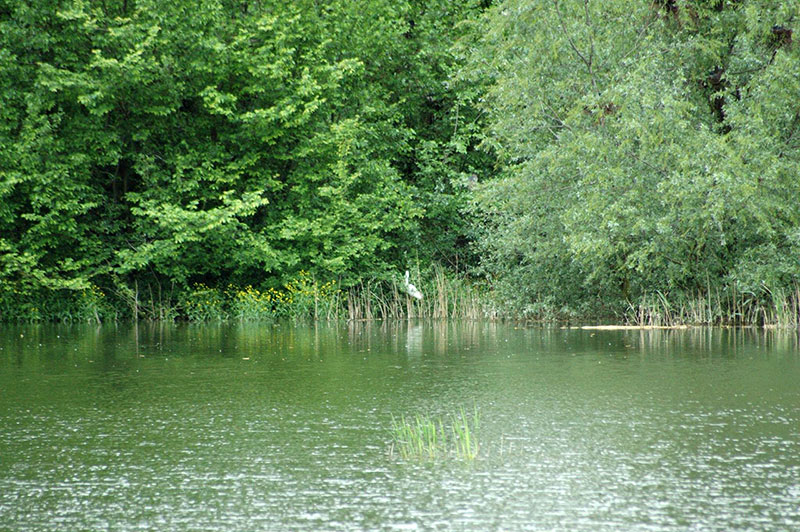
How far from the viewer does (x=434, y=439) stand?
7152 millimetres

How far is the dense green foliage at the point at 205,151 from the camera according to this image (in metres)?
24.5

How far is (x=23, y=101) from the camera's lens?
80.7 feet

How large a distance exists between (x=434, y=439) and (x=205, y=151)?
20893mm

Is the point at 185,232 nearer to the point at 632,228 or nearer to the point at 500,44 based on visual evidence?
the point at 500,44

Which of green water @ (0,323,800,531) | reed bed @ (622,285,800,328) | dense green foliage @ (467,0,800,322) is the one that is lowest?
green water @ (0,323,800,531)

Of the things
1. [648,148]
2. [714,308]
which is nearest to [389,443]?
[648,148]

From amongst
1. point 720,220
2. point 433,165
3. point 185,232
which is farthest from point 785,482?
point 433,165

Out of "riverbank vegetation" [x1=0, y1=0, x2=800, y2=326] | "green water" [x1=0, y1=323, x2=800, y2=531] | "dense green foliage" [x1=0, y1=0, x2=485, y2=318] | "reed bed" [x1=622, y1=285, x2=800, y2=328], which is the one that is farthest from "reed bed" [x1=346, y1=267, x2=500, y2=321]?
"green water" [x1=0, y1=323, x2=800, y2=531]

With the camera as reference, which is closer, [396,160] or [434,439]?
[434,439]

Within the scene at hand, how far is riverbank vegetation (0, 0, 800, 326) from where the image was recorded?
18.5m

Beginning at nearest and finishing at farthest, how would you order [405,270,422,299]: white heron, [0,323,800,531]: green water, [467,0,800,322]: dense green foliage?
[0,323,800,531]: green water, [467,0,800,322]: dense green foliage, [405,270,422,299]: white heron

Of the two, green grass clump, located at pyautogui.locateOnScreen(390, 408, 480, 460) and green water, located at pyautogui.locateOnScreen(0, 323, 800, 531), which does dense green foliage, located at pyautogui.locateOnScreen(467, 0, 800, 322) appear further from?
green grass clump, located at pyautogui.locateOnScreen(390, 408, 480, 460)

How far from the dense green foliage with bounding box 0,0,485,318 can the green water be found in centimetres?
1146

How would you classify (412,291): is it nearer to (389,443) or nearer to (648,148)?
(648,148)
